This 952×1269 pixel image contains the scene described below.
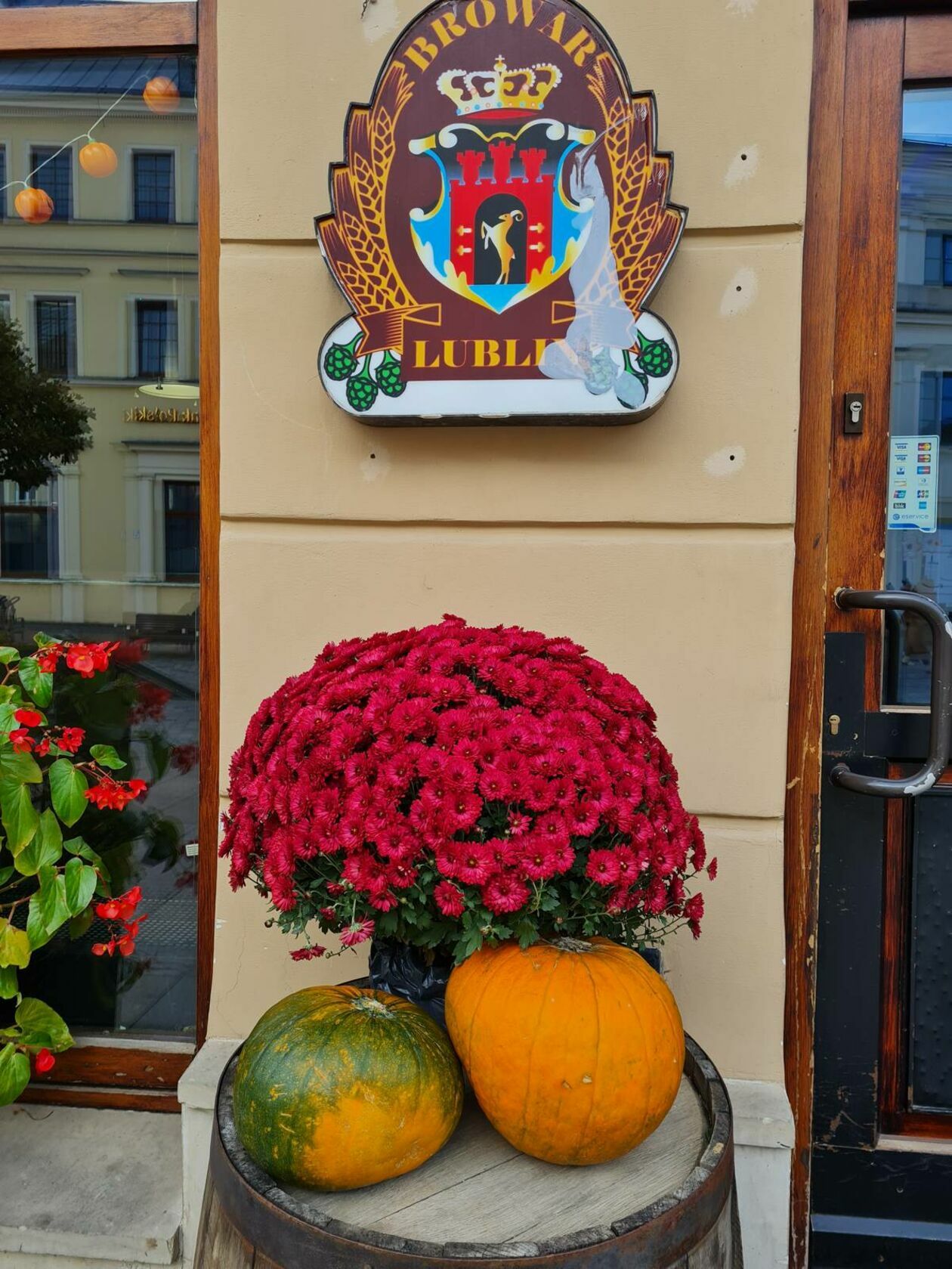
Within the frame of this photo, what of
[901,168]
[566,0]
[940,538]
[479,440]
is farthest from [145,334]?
[940,538]

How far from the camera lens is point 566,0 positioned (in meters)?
1.66

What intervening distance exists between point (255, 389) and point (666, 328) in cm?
86

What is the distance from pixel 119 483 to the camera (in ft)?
6.92

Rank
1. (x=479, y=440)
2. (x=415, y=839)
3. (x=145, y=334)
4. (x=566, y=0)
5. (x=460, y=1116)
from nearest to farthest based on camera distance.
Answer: (x=415, y=839), (x=460, y=1116), (x=566, y=0), (x=479, y=440), (x=145, y=334)

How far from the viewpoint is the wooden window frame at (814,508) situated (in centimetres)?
173

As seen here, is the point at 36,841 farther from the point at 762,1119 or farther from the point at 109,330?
the point at 762,1119

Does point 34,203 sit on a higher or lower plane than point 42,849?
higher

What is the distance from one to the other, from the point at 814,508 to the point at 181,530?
1.42m

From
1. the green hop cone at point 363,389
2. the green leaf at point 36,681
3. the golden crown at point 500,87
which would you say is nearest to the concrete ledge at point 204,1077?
the green leaf at point 36,681

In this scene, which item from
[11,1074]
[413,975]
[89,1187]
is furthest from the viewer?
[89,1187]

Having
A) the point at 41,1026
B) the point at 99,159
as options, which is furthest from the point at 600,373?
the point at 41,1026

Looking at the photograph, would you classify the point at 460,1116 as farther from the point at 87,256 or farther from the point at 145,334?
the point at 87,256

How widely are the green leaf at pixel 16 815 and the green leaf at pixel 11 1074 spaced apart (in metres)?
0.46

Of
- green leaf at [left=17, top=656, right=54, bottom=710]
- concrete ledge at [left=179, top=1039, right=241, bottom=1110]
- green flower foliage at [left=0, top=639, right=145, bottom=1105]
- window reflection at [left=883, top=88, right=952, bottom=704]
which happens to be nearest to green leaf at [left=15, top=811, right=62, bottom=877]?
green flower foliage at [left=0, top=639, right=145, bottom=1105]
